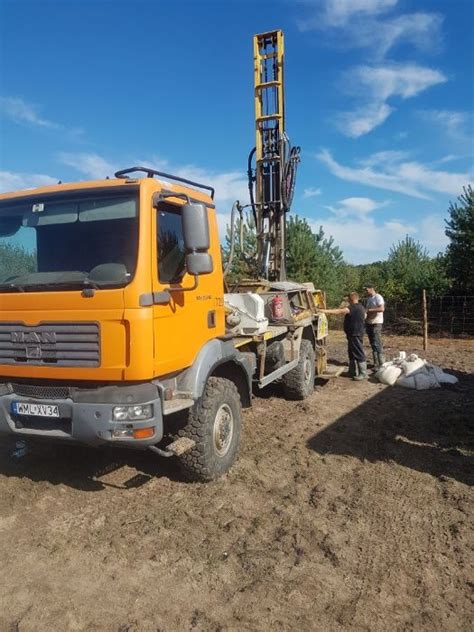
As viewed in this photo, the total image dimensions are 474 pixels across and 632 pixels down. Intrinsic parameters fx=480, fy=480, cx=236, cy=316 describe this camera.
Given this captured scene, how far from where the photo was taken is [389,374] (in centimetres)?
879

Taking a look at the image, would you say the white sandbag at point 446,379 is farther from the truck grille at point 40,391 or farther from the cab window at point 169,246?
the truck grille at point 40,391

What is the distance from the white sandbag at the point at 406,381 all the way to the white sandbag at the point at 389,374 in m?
0.09

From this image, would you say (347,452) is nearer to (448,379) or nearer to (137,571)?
(137,571)

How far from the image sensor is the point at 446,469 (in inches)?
185

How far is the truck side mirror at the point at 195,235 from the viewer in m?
3.65

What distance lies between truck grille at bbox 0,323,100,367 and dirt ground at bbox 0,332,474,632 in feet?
4.10

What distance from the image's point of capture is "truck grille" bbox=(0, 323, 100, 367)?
354cm

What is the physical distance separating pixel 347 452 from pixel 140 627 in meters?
3.15

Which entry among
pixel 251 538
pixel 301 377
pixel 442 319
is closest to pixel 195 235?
pixel 251 538

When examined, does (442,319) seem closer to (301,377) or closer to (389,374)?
(389,374)

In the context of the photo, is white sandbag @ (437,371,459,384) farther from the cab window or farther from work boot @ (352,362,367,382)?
the cab window

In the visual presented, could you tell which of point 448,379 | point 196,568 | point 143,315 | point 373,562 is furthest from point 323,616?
point 448,379

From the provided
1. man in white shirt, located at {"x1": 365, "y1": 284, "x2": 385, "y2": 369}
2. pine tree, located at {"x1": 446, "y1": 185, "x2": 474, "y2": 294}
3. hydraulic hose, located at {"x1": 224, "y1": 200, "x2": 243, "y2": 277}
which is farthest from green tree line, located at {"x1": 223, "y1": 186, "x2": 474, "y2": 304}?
hydraulic hose, located at {"x1": 224, "y1": 200, "x2": 243, "y2": 277}

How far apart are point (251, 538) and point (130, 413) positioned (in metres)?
1.26
